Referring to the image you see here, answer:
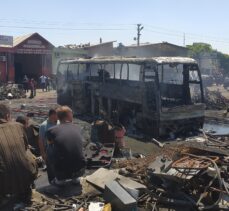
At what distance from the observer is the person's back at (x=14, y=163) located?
20.4ft

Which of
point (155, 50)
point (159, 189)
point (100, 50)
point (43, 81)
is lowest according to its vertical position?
point (159, 189)

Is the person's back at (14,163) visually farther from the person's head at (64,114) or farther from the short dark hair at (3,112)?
the person's head at (64,114)

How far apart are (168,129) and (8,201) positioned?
26.8 ft

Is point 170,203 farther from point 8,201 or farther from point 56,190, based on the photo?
point 8,201

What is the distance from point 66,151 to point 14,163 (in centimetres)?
101

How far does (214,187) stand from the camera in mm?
6445

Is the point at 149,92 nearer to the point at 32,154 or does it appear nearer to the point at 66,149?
the point at 66,149

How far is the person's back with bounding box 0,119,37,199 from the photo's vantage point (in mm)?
6211

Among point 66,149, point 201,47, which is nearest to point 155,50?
point 201,47

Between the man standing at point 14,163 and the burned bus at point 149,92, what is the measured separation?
287 inches

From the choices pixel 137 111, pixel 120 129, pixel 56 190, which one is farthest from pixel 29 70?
pixel 56 190

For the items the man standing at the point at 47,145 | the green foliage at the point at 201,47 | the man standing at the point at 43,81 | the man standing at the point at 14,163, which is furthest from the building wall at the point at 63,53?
the green foliage at the point at 201,47

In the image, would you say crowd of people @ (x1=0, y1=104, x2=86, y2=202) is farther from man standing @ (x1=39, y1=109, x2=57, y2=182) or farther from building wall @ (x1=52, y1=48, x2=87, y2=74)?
building wall @ (x1=52, y1=48, x2=87, y2=74)

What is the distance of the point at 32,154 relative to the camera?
6953mm
